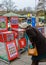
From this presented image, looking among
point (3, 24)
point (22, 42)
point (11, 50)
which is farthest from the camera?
point (3, 24)

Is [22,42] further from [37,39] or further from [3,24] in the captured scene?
[37,39]

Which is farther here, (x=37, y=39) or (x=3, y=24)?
(x=3, y=24)

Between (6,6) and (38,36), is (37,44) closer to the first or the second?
(38,36)

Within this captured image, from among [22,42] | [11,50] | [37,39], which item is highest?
[37,39]

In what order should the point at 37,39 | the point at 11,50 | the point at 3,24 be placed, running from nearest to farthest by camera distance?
the point at 37,39, the point at 11,50, the point at 3,24

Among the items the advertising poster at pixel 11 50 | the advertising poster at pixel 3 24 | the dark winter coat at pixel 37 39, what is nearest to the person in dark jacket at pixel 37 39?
the dark winter coat at pixel 37 39

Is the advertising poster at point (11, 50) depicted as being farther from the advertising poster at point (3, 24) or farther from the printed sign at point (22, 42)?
the advertising poster at point (3, 24)

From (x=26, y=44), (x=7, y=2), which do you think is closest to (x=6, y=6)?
(x=7, y=2)

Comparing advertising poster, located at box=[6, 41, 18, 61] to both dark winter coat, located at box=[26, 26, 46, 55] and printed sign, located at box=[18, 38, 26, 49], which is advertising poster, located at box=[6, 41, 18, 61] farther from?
dark winter coat, located at box=[26, 26, 46, 55]

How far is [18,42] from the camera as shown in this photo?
934 cm

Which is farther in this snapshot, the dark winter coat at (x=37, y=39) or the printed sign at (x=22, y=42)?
the printed sign at (x=22, y=42)

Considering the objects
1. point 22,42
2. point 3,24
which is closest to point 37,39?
point 22,42

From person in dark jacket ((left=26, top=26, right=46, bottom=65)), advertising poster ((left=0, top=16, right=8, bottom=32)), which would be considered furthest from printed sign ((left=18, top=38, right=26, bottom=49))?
person in dark jacket ((left=26, top=26, right=46, bottom=65))

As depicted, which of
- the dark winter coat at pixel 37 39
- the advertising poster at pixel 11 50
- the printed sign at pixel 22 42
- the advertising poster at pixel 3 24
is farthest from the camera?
the advertising poster at pixel 3 24
